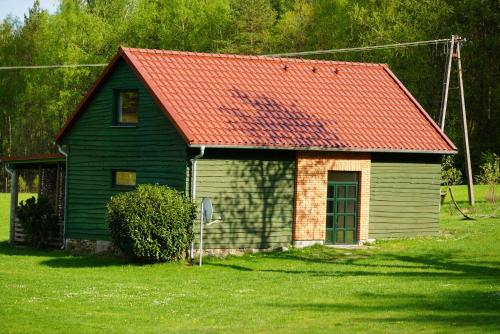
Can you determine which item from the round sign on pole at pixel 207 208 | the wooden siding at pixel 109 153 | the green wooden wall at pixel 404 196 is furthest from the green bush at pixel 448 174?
the round sign on pole at pixel 207 208

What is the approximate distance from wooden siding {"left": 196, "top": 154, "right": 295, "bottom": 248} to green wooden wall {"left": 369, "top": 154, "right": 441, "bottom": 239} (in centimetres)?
335

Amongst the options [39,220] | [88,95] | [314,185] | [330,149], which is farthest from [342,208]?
[39,220]

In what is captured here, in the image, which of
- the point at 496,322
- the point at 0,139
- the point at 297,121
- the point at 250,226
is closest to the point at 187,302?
the point at 496,322

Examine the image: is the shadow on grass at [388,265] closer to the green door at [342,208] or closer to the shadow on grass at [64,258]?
the green door at [342,208]

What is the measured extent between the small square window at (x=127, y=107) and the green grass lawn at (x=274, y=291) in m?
4.46

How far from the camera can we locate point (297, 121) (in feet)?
102

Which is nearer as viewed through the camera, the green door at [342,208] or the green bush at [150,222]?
the green bush at [150,222]

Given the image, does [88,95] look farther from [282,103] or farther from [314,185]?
[314,185]

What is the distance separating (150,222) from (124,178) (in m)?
4.51

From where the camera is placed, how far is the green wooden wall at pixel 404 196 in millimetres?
32250

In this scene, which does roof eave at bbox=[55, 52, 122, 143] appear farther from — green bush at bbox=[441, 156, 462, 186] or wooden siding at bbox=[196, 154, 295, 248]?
green bush at bbox=[441, 156, 462, 186]

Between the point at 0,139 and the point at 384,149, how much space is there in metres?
62.7

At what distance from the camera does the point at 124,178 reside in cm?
3144

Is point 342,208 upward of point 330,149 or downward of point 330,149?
A: downward
